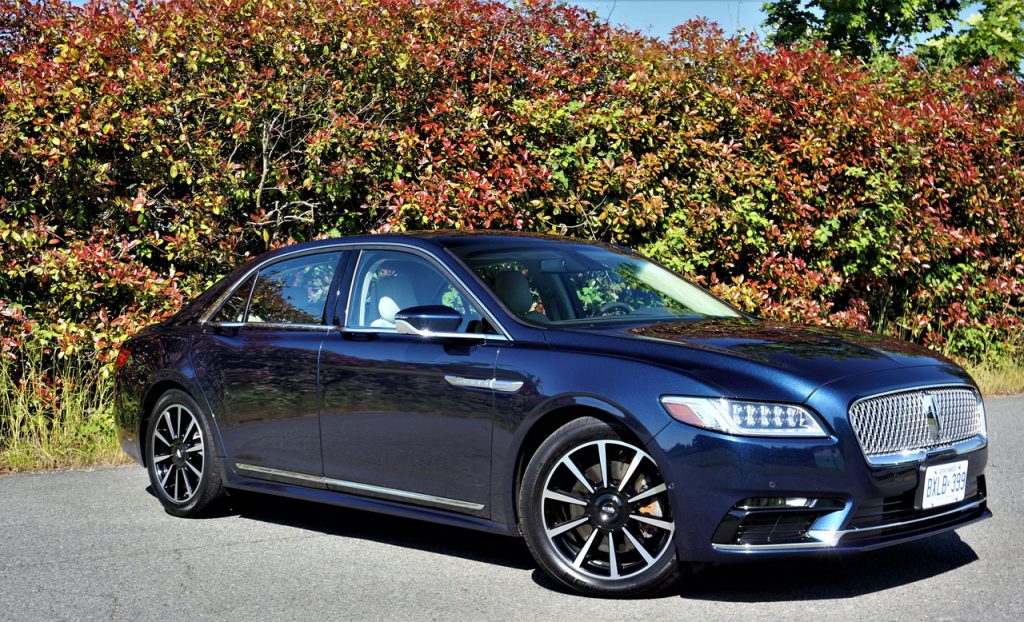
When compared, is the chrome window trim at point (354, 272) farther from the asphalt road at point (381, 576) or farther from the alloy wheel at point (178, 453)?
the asphalt road at point (381, 576)

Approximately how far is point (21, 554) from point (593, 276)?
3296 millimetres

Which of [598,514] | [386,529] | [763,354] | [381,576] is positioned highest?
[763,354]

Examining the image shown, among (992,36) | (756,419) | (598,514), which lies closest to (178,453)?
(598,514)

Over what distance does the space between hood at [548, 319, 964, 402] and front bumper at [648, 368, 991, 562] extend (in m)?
0.17

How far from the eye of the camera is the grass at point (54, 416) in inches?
360

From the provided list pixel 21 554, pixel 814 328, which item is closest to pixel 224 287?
pixel 21 554

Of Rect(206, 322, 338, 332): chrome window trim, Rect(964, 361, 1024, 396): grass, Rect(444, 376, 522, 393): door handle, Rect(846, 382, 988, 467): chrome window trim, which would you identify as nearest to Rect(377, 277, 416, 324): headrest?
Rect(206, 322, 338, 332): chrome window trim

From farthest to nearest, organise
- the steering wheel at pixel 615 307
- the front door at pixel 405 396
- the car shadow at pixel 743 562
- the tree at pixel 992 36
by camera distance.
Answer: the tree at pixel 992 36 → the steering wheel at pixel 615 307 → the front door at pixel 405 396 → the car shadow at pixel 743 562

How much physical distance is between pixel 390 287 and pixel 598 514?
186 centimetres

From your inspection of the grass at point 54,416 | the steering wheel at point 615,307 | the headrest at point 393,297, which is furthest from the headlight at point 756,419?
the grass at point 54,416

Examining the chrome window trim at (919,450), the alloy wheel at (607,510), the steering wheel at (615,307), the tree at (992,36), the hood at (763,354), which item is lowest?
the alloy wheel at (607,510)

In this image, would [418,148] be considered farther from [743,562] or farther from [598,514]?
[743,562]

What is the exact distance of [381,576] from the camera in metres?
5.81

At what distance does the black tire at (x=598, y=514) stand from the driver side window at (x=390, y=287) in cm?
117
